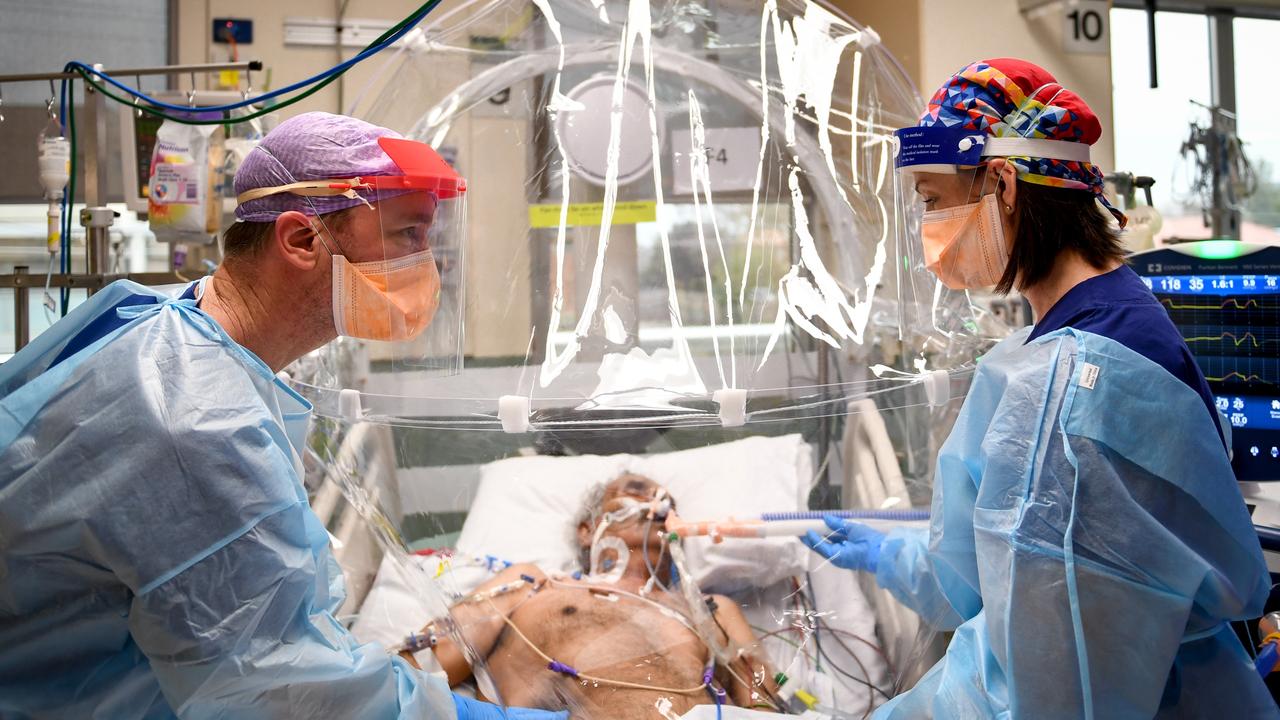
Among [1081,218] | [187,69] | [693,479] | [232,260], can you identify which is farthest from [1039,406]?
[187,69]

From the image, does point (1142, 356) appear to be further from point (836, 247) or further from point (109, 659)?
point (109, 659)

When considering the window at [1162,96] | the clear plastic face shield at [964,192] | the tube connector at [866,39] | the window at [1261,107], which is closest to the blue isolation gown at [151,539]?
the clear plastic face shield at [964,192]

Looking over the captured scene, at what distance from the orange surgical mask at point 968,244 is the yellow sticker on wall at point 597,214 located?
0.50 metres

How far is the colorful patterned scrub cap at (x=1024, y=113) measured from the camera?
1196mm

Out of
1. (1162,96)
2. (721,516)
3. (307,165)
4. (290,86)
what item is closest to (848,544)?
(721,516)

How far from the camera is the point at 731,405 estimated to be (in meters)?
1.39

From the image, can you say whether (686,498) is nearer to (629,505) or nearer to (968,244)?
(629,505)

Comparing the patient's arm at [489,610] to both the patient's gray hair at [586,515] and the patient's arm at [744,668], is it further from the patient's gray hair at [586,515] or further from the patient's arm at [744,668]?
the patient's arm at [744,668]

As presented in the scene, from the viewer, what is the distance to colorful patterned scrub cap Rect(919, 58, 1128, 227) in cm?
120

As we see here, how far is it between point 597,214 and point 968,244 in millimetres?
630

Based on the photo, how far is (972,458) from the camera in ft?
3.87

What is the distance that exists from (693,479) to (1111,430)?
84 centimetres

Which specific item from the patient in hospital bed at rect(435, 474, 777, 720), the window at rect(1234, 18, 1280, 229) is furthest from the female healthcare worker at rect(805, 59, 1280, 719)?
the window at rect(1234, 18, 1280, 229)

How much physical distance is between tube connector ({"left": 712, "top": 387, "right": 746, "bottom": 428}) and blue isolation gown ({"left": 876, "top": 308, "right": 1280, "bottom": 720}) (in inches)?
14.6
